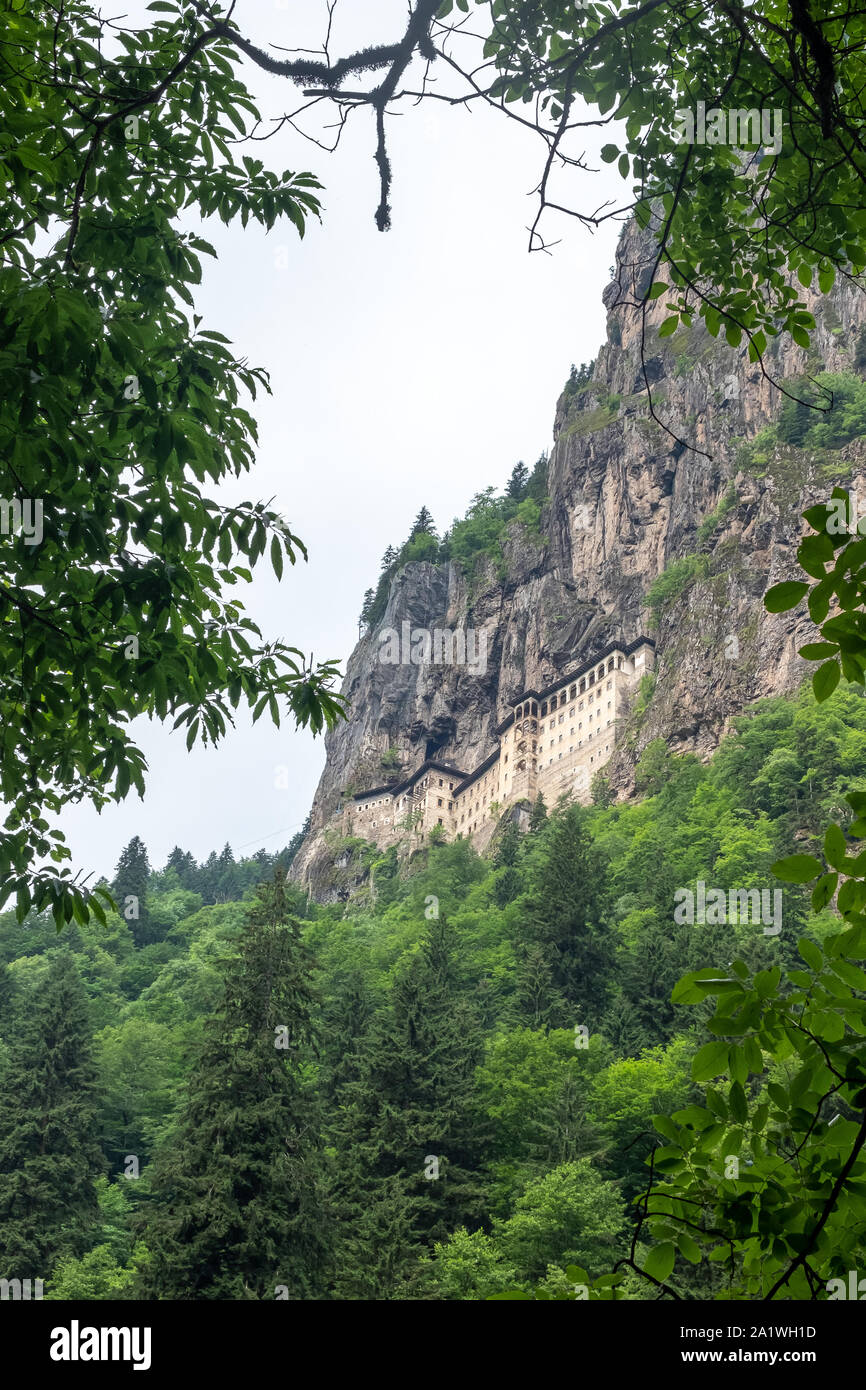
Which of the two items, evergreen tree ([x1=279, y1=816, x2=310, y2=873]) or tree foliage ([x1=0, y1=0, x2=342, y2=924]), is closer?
tree foliage ([x1=0, y1=0, x2=342, y2=924])

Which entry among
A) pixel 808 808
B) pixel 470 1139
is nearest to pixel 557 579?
pixel 808 808

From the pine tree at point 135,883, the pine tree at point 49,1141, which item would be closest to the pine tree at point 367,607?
the pine tree at point 135,883

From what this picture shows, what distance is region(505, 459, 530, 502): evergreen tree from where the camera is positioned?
158250 millimetres

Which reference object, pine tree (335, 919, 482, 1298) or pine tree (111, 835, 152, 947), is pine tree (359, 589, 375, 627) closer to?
pine tree (111, 835, 152, 947)

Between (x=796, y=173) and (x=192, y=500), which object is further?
(x=796, y=173)

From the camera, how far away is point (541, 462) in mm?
158625

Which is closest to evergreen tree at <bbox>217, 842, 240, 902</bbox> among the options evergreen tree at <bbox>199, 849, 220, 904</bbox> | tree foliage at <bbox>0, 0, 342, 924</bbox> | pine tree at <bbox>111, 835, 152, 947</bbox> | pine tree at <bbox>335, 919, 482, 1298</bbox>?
evergreen tree at <bbox>199, 849, 220, 904</bbox>

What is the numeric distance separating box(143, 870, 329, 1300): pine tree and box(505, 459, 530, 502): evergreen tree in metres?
133

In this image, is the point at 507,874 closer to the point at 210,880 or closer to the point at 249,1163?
the point at 249,1163

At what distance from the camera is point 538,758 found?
105688 millimetres

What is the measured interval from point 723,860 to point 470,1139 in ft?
107

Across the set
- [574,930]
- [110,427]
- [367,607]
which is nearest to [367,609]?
[367,607]

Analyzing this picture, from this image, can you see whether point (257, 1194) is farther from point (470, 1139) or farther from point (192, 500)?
point (192, 500)

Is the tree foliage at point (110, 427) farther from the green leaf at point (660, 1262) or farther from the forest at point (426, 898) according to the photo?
the green leaf at point (660, 1262)
